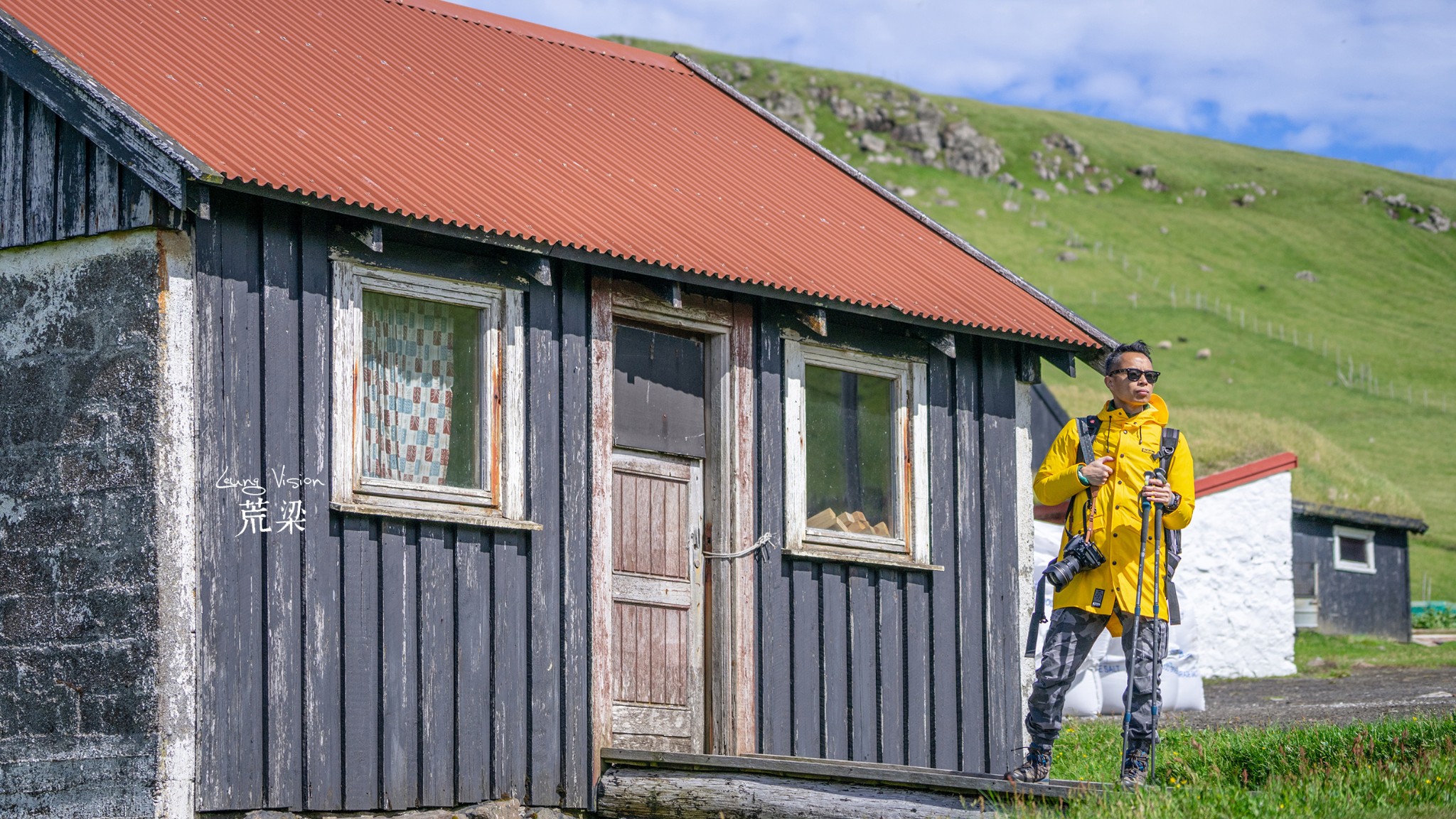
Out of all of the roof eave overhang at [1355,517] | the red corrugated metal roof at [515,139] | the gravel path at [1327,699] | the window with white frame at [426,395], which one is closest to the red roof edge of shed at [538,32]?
the red corrugated metal roof at [515,139]

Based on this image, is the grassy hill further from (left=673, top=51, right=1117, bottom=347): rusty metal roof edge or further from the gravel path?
(left=673, top=51, right=1117, bottom=347): rusty metal roof edge

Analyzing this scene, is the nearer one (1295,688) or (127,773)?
(127,773)

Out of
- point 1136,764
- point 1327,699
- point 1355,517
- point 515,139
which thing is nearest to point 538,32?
point 515,139

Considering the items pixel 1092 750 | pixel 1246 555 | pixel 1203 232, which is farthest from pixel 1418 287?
pixel 1092 750

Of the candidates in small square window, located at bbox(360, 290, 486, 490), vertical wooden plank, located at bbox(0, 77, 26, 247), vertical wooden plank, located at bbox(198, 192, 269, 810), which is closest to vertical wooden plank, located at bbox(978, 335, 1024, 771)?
small square window, located at bbox(360, 290, 486, 490)

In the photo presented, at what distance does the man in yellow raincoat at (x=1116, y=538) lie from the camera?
745 cm

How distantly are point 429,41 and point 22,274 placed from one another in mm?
3748

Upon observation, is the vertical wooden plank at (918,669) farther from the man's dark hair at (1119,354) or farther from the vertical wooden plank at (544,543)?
the man's dark hair at (1119,354)

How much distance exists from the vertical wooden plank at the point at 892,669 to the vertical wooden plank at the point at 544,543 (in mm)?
2394

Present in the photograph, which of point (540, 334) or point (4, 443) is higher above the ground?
point (540, 334)

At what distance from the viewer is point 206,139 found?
7645 mm

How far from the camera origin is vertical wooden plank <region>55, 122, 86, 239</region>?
25.3 ft

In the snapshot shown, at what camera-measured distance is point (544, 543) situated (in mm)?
8852

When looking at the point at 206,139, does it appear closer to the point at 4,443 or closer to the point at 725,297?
the point at 4,443
